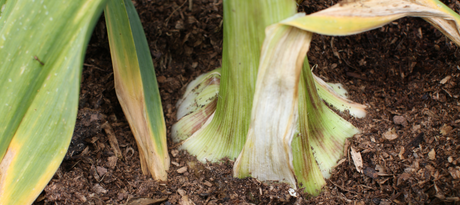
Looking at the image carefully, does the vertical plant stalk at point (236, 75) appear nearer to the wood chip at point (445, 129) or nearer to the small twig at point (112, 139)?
the small twig at point (112, 139)

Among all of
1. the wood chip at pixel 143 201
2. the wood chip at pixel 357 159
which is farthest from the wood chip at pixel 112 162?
the wood chip at pixel 357 159

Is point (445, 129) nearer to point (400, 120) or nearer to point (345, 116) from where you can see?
point (400, 120)

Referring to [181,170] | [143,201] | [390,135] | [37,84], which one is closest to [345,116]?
[390,135]

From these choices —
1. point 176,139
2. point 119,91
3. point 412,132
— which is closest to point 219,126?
point 176,139

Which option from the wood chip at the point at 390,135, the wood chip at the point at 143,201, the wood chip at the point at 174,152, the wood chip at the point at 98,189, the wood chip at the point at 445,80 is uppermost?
the wood chip at the point at 445,80

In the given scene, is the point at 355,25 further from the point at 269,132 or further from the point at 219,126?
the point at 219,126

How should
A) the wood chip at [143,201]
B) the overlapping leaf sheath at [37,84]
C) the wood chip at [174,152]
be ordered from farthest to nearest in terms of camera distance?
1. the wood chip at [174,152]
2. the wood chip at [143,201]
3. the overlapping leaf sheath at [37,84]

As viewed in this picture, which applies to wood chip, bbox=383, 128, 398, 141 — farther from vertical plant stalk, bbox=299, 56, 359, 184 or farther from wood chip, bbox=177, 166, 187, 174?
wood chip, bbox=177, 166, 187, 174
